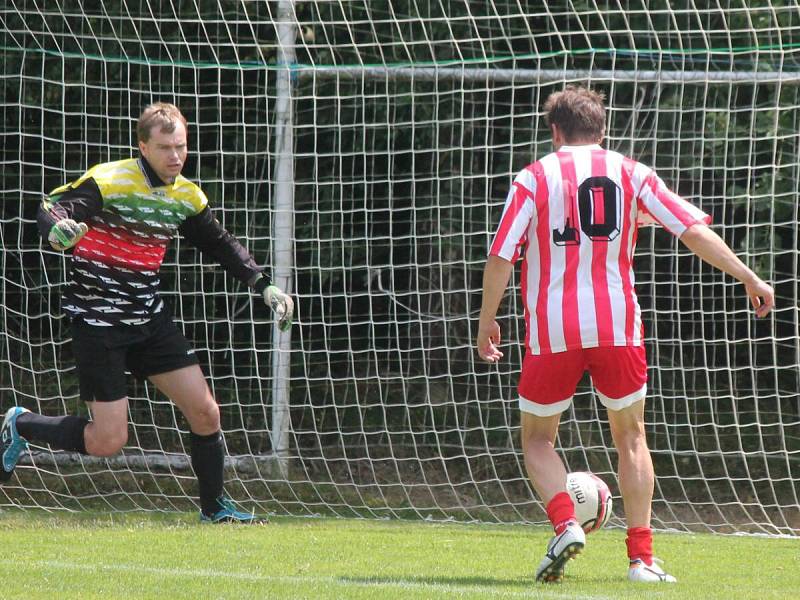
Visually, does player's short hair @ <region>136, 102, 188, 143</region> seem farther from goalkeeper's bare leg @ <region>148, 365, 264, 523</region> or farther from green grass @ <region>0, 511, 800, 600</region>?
green grass @ <region>0, 511, 800, 600</region>

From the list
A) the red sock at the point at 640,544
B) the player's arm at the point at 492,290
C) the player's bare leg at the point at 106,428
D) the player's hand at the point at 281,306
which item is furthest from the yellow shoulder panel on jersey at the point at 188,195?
the red sock at the point at 640,544

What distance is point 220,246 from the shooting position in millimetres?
5824

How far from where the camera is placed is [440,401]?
A: 8727mm

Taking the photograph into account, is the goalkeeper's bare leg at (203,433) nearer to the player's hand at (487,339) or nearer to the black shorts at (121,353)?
the black shorts at (121,353)

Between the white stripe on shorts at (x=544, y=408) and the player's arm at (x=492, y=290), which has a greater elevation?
the player's arm at (x=492, y=290)

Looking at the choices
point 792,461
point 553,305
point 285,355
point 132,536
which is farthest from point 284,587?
point 792,461

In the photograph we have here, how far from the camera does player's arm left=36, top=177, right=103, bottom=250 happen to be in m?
4.94

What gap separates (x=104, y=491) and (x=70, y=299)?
2.57 m

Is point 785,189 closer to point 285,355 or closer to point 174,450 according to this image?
point 285,355

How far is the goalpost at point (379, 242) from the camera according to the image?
7801 mm

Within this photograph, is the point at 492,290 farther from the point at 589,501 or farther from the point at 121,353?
the point at 121,353

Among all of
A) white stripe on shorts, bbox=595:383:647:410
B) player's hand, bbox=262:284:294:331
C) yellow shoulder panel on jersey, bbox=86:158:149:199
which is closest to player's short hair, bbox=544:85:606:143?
white stripe on shorts, bbox=595:383:647:410

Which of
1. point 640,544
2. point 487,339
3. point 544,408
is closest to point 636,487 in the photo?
point 640,544

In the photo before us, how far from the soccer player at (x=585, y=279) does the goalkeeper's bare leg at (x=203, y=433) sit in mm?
1780
